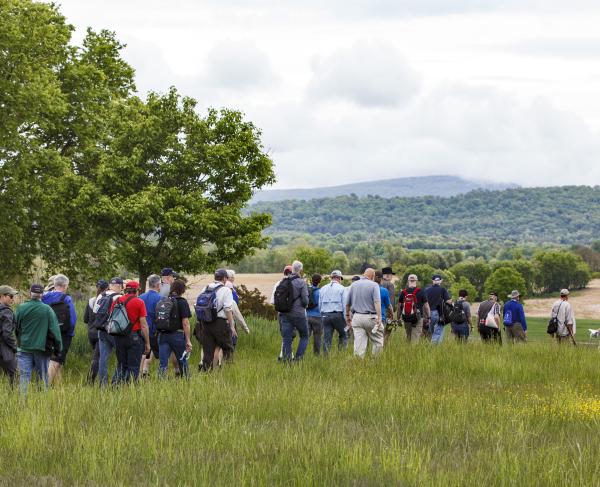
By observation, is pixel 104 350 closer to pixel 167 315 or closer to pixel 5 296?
pixel 167 315

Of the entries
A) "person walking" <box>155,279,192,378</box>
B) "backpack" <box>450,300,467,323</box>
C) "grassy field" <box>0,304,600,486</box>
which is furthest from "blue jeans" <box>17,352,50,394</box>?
"backpack" <box>450,300,467,323</box>

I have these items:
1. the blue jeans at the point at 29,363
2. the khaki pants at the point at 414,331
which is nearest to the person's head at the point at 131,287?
the blue jeans at the point at 29,363

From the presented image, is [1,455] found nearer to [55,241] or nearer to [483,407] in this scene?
[483,407]

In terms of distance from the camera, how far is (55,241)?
1334 inches

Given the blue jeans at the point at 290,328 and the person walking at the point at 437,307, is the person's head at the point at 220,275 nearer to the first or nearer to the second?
the blue jeans at the point at 290,328

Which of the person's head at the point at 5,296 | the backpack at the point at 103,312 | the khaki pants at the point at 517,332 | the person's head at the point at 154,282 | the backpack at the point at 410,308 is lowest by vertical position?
the khaki pants at the point at 517,332

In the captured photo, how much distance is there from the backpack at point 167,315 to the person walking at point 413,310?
772 cm

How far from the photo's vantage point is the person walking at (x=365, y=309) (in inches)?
625

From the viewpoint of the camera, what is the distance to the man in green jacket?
12.1m

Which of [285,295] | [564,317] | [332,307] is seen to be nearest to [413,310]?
[332,307]

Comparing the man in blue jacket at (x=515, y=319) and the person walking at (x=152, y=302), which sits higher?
the person walking at (x=152, y=302)

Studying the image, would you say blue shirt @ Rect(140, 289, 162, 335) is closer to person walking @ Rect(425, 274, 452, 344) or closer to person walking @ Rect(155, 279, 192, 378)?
person walking @ Rect(155, 279, 192, 378)

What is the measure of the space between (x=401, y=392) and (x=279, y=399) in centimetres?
174

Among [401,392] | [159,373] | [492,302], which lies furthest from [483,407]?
[492,302]
